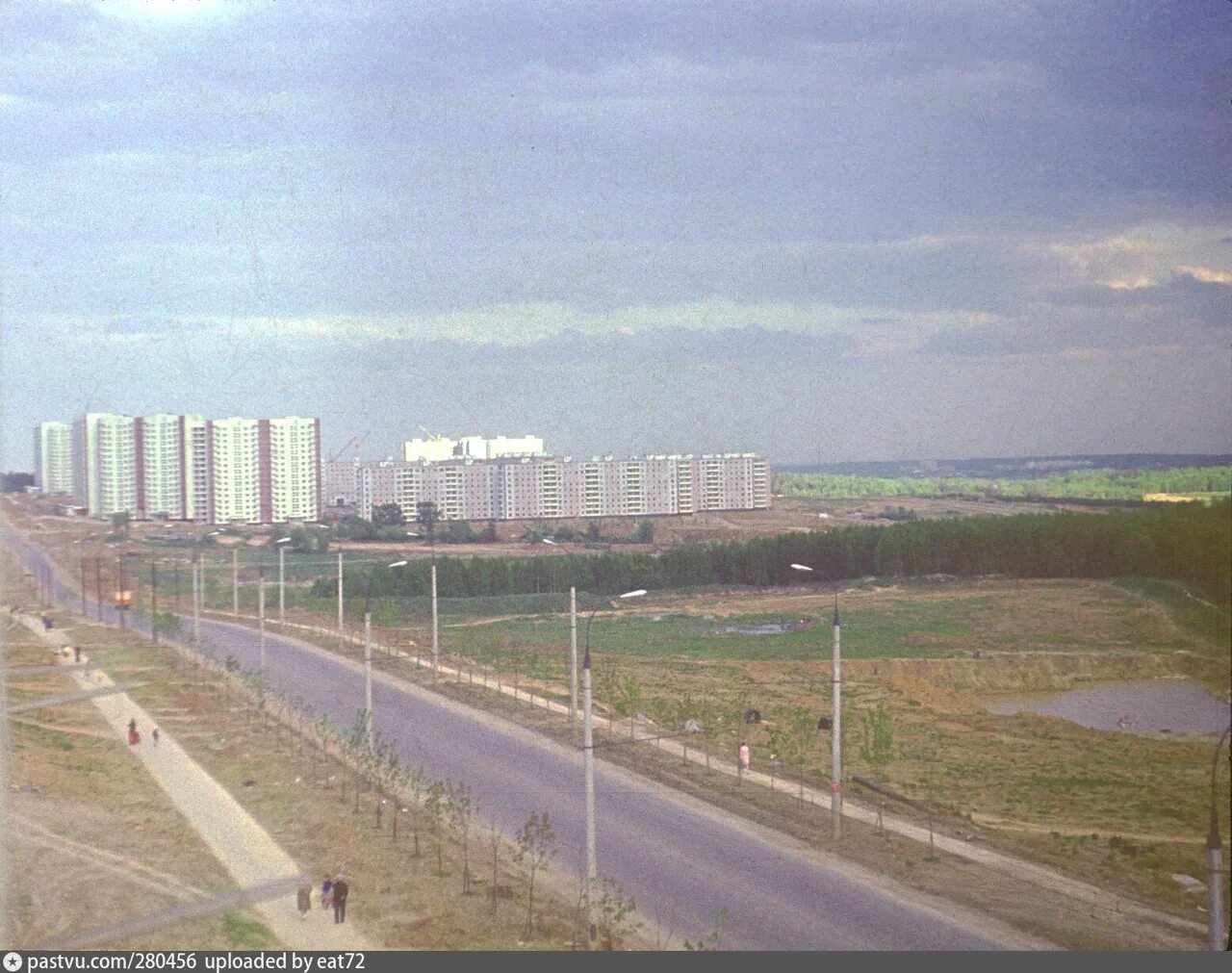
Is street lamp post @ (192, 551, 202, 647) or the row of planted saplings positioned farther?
street lamp post @ (192, 551, 202, 647)

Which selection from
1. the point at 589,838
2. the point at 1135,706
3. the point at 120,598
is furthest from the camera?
the point at 1135,706

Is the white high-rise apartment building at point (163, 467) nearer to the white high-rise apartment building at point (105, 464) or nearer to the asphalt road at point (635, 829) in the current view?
the white high-rise apartment building at point (105, 464)

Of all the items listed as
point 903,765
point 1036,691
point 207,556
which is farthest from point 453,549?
point 1036,691

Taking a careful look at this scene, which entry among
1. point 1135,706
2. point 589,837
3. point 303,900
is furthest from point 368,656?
point 1135,706

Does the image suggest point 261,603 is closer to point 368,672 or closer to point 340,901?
point 368,672

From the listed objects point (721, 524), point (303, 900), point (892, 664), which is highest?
point (721, 524)

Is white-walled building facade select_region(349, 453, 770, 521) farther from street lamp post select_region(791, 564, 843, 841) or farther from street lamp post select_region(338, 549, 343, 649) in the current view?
street lamp post select_region(791, 564, 843, 841)

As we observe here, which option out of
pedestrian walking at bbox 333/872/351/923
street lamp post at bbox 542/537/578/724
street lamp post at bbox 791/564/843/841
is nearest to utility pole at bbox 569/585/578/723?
→ street lamp post at bbox 542/537/578/724

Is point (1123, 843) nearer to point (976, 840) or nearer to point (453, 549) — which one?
point (976, 840)
